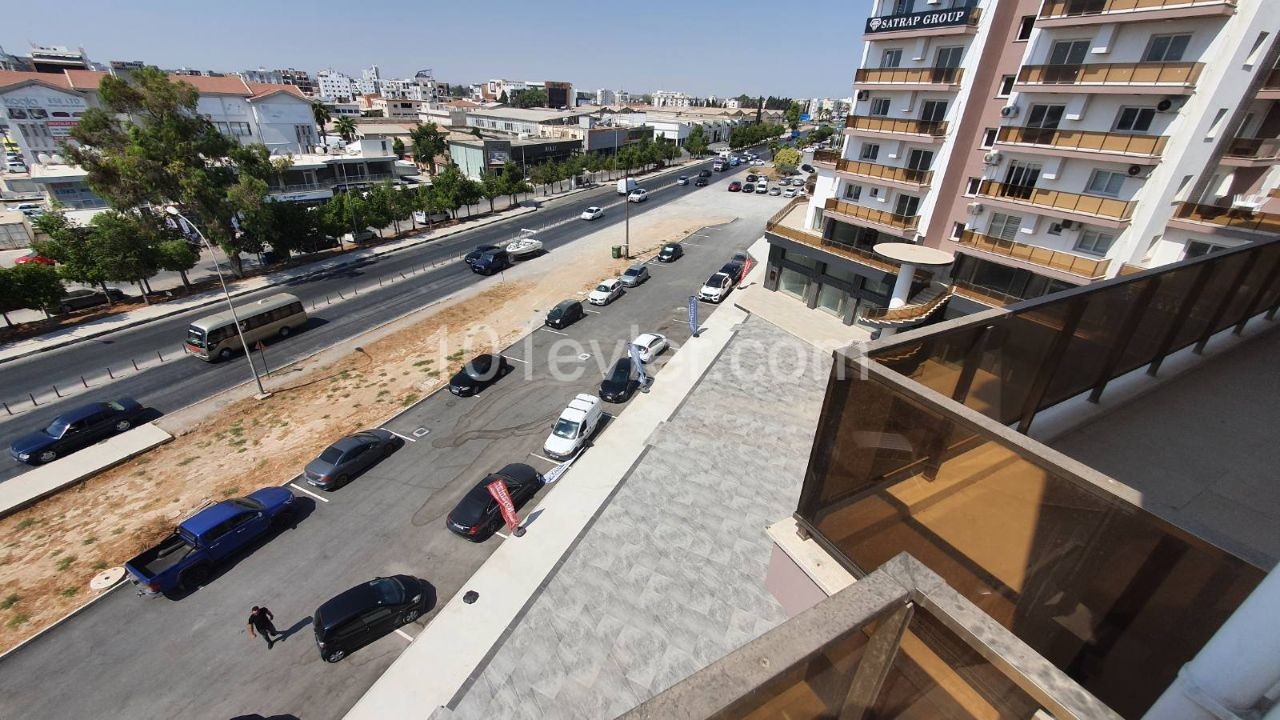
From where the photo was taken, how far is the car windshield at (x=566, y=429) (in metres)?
21.4

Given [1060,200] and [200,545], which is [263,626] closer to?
[200,545]

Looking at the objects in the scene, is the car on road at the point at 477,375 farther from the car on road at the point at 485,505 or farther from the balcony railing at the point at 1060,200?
the balcony railing at the point at 1060,200

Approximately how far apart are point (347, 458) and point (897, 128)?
33063 millimetres

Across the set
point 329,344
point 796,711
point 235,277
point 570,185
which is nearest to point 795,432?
point 796,711

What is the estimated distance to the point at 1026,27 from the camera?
78.8 ft

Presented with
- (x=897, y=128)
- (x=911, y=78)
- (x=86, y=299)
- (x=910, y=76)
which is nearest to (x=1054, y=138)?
(x=897, y=128)

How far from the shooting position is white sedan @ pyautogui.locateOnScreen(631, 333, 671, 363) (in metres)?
28.8

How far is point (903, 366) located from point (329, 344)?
3539 centimetres

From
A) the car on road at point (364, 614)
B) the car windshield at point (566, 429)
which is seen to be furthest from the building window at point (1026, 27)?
the car on road at point (364, 614)

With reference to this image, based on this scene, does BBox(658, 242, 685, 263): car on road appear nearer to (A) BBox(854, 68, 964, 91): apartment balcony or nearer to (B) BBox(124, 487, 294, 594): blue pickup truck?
(A) BBox(854, 68, 964, 91): apartment balcony

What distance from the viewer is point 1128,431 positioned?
7082 mm

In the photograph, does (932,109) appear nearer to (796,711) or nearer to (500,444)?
(500,444)

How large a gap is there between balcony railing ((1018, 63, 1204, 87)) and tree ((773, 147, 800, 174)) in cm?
6753

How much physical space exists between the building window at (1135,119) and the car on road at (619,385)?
→ 934 inches
